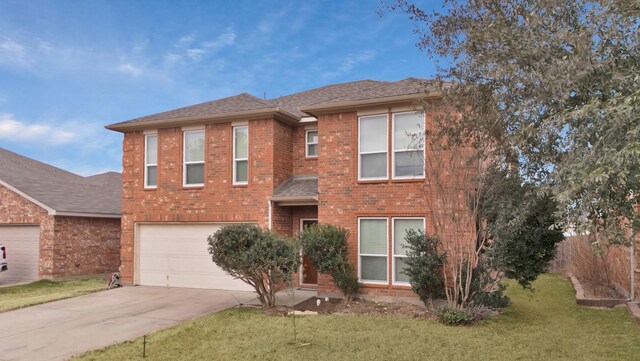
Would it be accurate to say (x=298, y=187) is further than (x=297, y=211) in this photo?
No

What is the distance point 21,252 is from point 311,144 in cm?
1238

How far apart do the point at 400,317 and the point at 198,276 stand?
737 centimetres

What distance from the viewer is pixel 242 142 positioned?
14711 millimetres

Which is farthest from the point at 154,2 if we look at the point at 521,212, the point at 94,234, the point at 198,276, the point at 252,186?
the point at 521,212

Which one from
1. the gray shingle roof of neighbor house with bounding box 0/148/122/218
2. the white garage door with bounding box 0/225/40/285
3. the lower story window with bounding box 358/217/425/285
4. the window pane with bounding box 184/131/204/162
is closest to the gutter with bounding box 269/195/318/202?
the lower story window with bounding box 358/217/425/285

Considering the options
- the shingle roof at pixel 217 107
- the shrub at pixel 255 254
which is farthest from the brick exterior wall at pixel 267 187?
the shrub at pixel 255 254

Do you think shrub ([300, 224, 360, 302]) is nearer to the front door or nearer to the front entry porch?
the front entry porch

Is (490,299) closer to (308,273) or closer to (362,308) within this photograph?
(362,308)

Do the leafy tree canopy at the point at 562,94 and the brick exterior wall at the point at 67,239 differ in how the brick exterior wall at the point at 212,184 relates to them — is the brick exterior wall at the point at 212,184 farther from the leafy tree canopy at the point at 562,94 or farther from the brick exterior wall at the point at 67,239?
the leafy tree canopy at the point at 562,94

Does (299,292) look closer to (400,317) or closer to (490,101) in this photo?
(400,317)

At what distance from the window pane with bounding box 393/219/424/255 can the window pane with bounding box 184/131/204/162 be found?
6752mm

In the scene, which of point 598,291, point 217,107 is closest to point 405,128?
point 217,107

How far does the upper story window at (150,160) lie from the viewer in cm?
1578

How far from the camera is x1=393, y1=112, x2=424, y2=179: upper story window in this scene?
1224 centimetres
